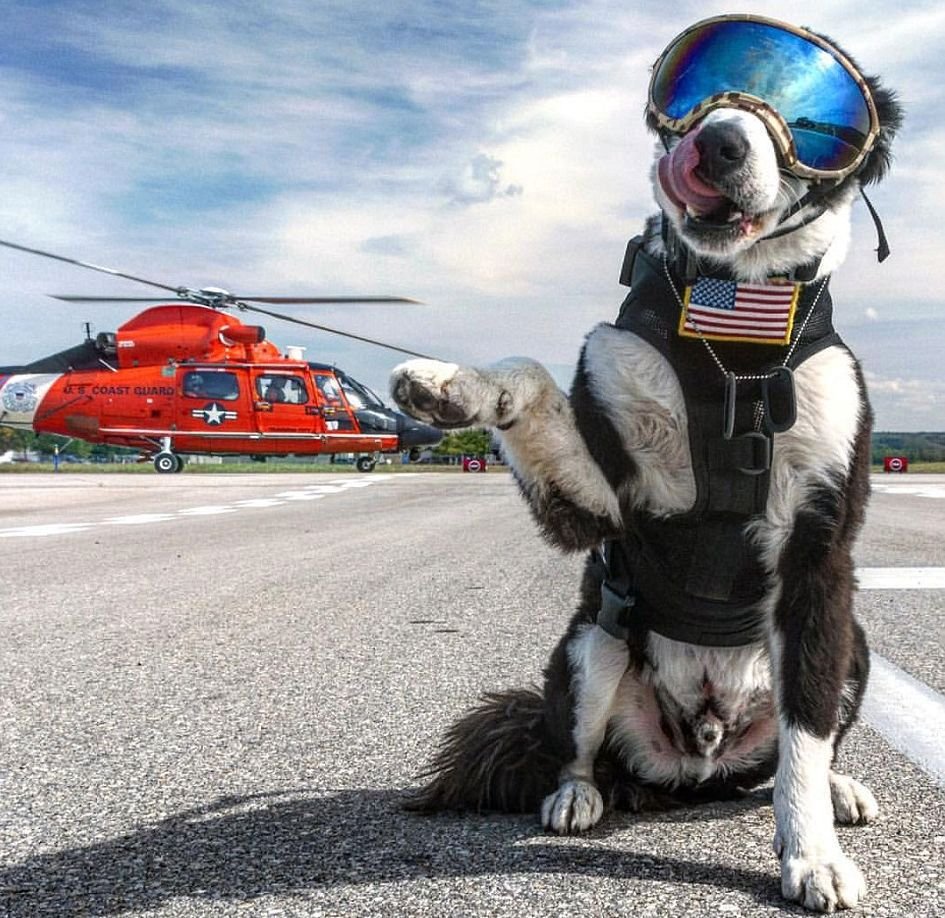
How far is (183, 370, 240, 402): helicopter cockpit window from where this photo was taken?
1164 inches

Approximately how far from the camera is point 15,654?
3.95 metres

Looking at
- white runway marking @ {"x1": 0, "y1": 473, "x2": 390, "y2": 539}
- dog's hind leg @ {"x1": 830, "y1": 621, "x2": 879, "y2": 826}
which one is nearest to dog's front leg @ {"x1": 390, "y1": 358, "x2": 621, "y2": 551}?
dog's hind leg @ {"x1": 830, "y1": 621, "x2": 879, "y2": 826}

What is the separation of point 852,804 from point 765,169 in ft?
4.05

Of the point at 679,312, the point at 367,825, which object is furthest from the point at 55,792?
the point at 679,312

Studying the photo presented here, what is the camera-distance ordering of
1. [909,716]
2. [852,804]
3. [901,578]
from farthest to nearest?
[901,578] → [909,716] → [852,804]

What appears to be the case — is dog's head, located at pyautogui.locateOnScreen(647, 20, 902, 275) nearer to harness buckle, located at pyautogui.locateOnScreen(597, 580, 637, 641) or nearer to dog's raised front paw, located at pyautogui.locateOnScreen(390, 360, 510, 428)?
dog's raised front paw, located at pyautogui.locateOnScreen(390, 360, 510, 428)

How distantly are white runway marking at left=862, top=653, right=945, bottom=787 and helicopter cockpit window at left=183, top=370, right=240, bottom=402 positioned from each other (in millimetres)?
27422

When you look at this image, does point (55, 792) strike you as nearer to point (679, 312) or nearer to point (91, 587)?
point (679, 312)

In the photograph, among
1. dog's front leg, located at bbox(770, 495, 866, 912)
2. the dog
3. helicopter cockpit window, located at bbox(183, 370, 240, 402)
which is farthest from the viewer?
helicopter cockpit window, located at bbox(183, 370, 240, 402)

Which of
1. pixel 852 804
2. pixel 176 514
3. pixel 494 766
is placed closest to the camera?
pixel 852 804

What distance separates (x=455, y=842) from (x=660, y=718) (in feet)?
1.77

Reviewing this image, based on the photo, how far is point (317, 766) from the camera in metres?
2.48

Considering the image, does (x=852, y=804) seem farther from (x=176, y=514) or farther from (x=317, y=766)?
(x=176, y=514)

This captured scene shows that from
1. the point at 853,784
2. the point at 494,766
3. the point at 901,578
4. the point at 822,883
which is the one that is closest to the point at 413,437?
the point at 901,578
